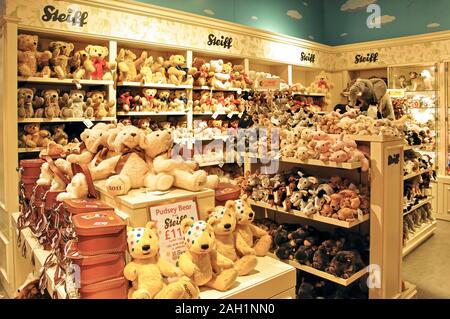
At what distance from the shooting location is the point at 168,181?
56.3 inches

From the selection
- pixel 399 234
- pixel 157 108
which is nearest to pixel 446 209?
pixel 399 234

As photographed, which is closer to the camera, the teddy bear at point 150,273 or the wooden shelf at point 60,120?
the teddy bear at point 150,273

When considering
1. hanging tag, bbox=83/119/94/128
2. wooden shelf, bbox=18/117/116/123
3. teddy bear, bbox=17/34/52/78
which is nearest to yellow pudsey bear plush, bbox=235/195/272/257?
hanging tag, bbox=83/119/94/128

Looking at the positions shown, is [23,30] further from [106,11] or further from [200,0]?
[200,0]

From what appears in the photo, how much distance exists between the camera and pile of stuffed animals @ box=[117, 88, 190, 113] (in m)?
3.40

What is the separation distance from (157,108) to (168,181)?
2.31 m

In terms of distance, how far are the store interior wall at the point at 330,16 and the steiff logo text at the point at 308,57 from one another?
1.60 feet

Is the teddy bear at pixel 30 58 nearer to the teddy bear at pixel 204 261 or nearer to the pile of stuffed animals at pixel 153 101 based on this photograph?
the pile of stuffed animals at pixel 153 101

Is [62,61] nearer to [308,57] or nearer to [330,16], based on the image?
[308,57]

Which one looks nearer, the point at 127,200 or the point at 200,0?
the point at 127,200

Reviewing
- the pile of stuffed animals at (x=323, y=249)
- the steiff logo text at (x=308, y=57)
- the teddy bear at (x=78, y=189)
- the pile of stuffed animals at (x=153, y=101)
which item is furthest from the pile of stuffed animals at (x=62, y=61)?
the steiff logo text at (x=308, y=57)

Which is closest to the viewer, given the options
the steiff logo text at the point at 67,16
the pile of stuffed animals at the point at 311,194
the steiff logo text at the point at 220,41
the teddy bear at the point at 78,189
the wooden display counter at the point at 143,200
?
the wooden display counter at the point at 143,200

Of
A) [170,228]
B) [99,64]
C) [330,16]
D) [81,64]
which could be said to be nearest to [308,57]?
[330,16]

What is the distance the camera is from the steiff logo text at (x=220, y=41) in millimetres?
4070
